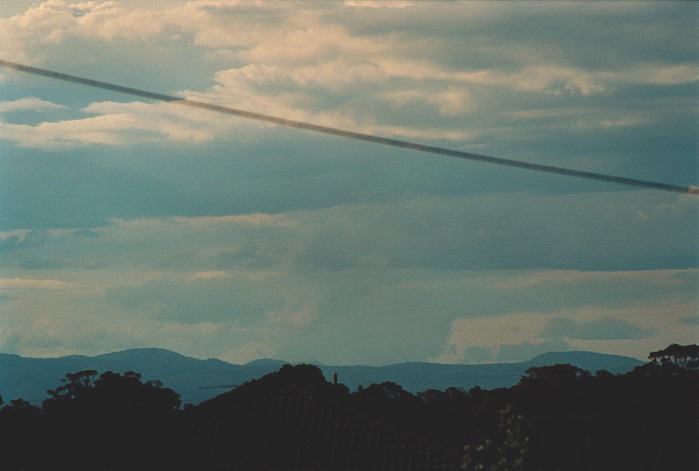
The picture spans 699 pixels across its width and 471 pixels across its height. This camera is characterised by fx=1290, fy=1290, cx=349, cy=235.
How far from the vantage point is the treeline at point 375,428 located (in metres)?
58.4

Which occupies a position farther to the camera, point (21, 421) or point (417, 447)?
point (21, 421)

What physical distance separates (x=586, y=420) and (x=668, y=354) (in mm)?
48786

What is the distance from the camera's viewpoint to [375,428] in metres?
60.5

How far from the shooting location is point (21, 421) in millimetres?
104562

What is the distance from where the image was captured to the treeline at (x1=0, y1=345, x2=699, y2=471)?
192 ft

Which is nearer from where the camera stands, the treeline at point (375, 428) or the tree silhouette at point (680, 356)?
the treeline at point (375, 428)

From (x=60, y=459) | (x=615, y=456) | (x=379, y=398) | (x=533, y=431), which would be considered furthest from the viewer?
(x=379, y=398)

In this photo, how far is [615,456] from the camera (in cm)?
7675

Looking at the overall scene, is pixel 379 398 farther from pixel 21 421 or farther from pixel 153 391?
pixel 21 421

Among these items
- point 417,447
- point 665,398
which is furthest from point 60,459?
point 665,398

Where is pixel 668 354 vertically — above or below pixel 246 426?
above

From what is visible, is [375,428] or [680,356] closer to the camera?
[375,428]

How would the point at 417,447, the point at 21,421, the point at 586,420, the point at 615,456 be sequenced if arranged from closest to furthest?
the point at 417,447
the point at 615,456
the point at 586,420
the point at 21,421

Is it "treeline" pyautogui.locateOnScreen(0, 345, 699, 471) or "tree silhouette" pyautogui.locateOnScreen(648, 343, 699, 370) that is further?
"tree silhouette" pyautogui.locateOnScreen(648, 343, 699, 370)
